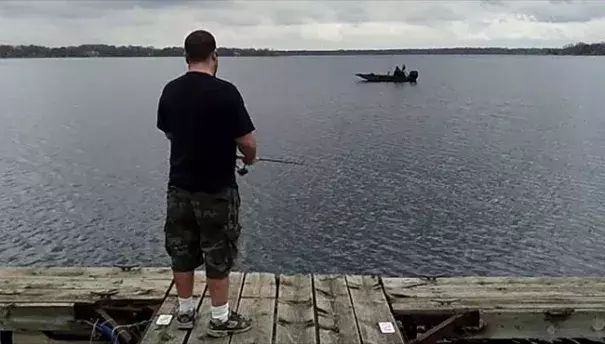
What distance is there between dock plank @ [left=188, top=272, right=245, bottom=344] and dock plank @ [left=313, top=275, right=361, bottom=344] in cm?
63

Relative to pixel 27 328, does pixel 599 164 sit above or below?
below

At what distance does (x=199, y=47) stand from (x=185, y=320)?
74.5 inches

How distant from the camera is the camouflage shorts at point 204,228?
4.16 metres

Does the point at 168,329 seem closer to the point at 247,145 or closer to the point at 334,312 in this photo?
the point at 334,312

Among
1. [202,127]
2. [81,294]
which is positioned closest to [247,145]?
[202,127]

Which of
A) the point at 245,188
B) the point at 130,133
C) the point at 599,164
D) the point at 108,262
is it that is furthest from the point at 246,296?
the point at 130,133

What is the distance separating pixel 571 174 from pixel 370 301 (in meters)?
19.9

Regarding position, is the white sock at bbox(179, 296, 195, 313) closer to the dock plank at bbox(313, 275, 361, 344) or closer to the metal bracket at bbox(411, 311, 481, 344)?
the dock plank at bbox(313, 275, 361, 344)

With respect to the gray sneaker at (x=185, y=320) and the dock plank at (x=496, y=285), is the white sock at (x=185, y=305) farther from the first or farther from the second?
the dock plank at (x=496, y=285)

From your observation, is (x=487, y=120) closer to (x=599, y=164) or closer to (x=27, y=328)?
(x=599, y=164)

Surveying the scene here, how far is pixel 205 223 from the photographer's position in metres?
4.19

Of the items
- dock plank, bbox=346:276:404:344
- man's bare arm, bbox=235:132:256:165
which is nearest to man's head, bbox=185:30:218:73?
man's bare arm, bbox=235:132:256:165

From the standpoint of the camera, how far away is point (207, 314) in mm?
4641

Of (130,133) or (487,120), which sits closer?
(130,133)
